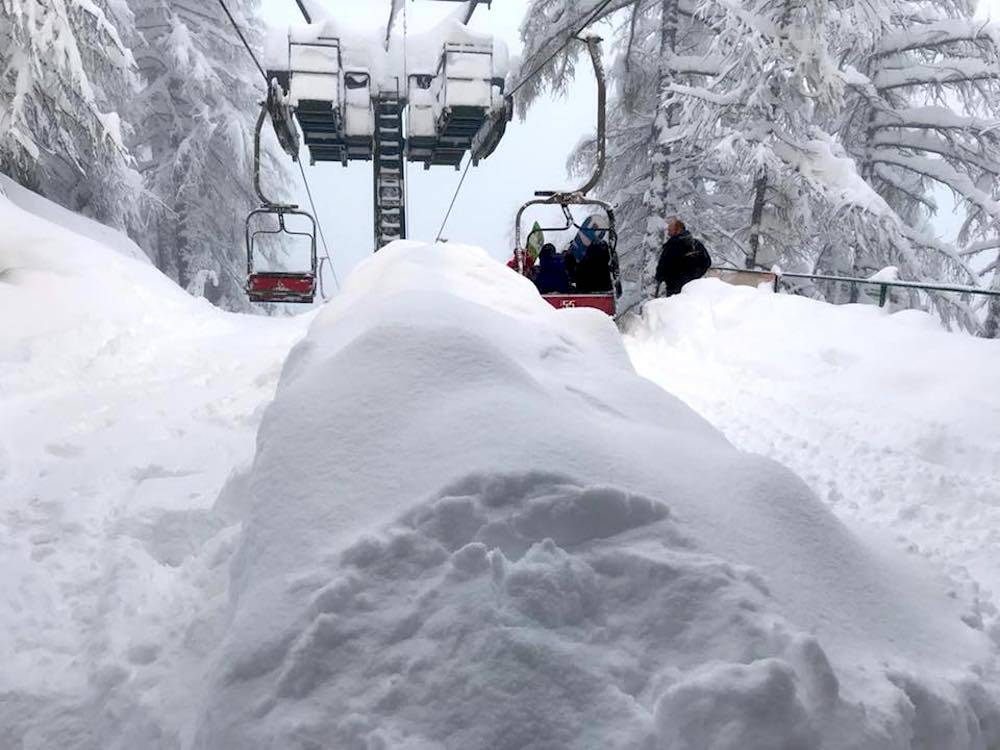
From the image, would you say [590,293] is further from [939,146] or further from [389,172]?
[939,146]

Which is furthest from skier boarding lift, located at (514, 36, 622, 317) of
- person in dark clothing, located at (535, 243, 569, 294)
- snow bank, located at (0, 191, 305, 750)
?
snow bank, located at (0, 191, 305, 750)

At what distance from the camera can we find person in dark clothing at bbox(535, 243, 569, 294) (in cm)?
1012

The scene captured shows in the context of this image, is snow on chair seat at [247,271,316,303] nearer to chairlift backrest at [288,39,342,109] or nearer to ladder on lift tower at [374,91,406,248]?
ladder on lift tower at [374,91,406,248]

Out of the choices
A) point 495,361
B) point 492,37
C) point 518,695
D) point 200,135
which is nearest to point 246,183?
point 200,135

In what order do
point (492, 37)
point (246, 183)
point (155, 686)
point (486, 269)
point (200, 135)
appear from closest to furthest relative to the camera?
point (155, 686), point (486, 269), point (492, 37), point (200, 135), point (246, 183)

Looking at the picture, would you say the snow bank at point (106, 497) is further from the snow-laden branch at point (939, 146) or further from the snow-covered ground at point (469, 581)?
the snow-laden branch at point (939, 146)

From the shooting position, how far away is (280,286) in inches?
478

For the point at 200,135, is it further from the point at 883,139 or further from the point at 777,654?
the point at 777,654

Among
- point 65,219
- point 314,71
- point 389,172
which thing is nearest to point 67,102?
point 65,219

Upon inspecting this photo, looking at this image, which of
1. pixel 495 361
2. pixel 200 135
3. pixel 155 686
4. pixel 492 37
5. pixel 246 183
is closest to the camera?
pixel 155 686

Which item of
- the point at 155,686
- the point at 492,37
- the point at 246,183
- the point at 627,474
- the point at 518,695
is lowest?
the point at 155,686

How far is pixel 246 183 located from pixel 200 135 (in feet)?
5.03

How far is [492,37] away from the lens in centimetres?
1208

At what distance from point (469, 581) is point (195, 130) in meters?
17.8
